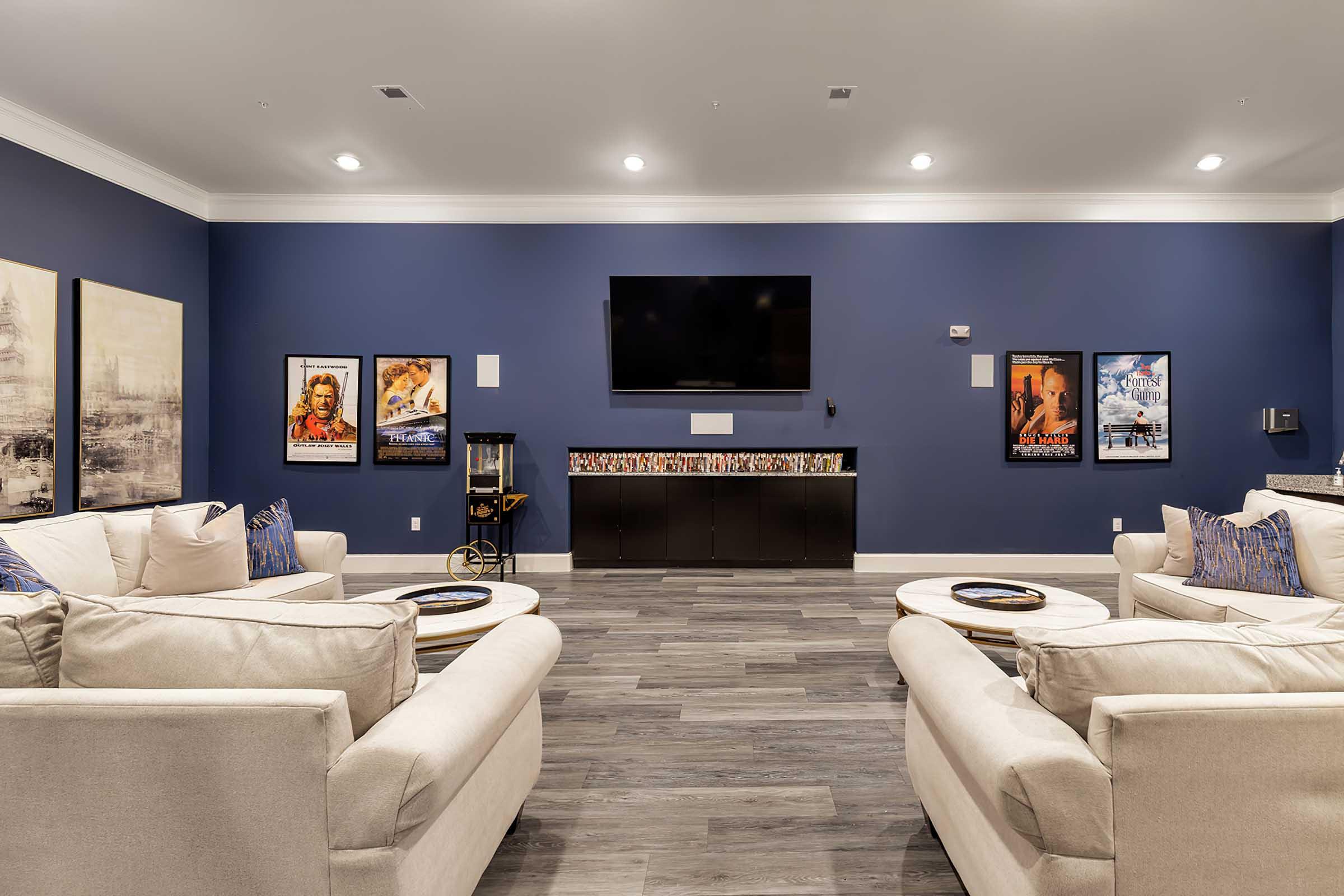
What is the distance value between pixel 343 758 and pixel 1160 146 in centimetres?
589

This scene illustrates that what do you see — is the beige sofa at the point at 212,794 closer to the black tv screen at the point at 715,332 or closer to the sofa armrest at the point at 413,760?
the sofa armrest at the point at 413,760

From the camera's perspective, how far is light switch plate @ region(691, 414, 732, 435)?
5793 mm

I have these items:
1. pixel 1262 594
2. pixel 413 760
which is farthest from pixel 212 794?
pixel 1262 594

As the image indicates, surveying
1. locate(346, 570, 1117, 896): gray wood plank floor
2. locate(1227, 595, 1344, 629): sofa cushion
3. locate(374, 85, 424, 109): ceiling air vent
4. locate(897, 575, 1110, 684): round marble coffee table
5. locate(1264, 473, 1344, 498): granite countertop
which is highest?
locate(374, 85, 424, 109): ceiling air vent

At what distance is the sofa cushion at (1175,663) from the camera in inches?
48.3

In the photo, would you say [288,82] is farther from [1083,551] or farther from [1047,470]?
[1083,551]

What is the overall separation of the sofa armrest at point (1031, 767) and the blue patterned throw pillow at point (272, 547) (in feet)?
11.3

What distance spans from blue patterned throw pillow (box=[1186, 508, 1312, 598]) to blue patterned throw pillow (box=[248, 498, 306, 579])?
4678mm

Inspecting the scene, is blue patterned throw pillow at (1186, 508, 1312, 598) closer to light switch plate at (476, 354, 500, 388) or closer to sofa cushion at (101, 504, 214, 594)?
light switch plate at (476, 354, 500, 388)

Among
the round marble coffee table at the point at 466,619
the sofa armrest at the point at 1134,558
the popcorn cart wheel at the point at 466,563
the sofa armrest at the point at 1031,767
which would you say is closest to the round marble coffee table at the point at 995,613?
the sofa armrest at the point at 1134,558

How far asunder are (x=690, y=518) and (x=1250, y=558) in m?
3.68

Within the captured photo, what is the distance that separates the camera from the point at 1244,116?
4.15 meters

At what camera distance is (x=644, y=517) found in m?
5.75

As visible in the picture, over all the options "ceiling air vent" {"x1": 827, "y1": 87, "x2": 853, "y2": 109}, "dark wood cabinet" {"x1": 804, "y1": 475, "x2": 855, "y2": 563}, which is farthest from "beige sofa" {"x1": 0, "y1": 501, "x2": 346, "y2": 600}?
"ceiling air vent" {"x1": 827, "y1": 87, "x2": 853, "y2": 109}
